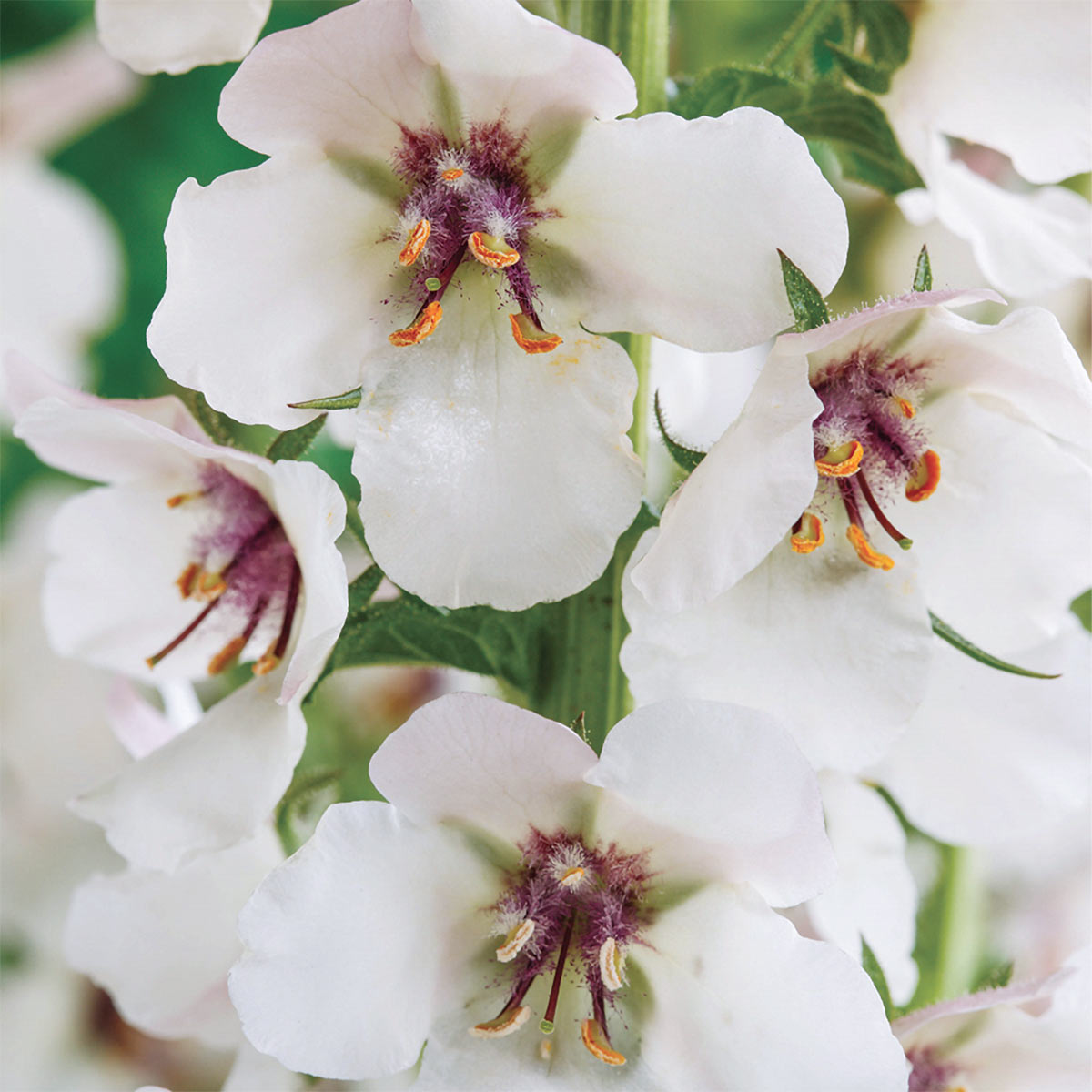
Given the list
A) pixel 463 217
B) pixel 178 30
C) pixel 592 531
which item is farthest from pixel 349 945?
pixel 178 30

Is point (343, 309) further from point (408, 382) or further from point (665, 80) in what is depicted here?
point (665, 80)

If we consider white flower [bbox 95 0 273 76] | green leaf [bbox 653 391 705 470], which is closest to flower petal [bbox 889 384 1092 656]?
green leaf [bbox 653 391 705 470]

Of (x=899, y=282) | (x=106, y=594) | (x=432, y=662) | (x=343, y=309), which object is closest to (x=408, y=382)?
(x=343, y=309)

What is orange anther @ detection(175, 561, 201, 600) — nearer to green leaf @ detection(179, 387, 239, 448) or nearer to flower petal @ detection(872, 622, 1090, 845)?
green leaf @ detection(179, 387, 239, 448)

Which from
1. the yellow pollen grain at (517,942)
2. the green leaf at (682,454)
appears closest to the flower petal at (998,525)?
the green leaf at (682,454)

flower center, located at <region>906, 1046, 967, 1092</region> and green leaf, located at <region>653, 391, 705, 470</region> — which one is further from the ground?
green leaf, located at <region>653, 391, 705, 470</region>

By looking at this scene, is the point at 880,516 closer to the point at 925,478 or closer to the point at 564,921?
the point at 925,478
